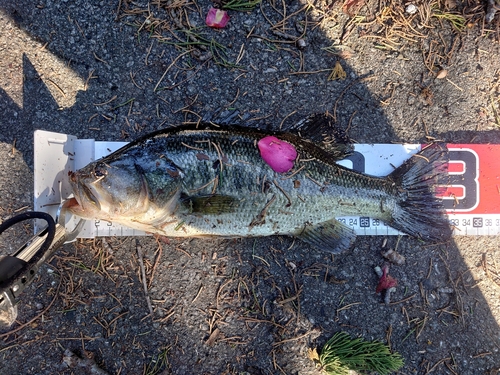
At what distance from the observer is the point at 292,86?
12.4 feet

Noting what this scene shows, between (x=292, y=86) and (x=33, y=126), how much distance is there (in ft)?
9.16

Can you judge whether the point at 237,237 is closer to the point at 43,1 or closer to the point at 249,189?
the point at 249,189

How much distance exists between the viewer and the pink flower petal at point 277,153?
3.13 m

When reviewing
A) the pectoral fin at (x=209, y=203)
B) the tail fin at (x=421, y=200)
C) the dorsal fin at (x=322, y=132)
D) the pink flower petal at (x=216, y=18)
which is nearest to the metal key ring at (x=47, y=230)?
the pectoral fin at (x=209, y=203)

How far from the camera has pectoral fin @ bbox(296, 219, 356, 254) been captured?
3418 millimetres

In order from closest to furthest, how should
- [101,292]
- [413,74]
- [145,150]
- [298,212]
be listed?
[145,150] < [298,212] < [101,292] < [413,74]

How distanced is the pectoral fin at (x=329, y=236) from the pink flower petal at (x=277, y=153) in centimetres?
68

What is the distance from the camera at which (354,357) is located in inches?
139

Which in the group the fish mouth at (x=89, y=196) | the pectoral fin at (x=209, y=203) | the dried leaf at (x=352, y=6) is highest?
the dried leaf at (x=352, y=6)

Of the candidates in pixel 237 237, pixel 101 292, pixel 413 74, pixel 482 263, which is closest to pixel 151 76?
pixel 237 237

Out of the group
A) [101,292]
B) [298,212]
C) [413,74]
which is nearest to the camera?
[298,212]

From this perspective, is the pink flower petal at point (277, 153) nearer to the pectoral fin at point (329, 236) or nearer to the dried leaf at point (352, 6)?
the pectoral fin at point (329, 236)

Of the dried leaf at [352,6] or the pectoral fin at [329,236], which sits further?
the dried leaf at [352,6]

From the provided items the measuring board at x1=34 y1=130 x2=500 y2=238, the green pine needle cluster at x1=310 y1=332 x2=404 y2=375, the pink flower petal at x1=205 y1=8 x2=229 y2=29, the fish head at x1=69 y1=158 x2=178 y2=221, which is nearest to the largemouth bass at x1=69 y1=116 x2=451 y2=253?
the fish head at x1=69 y1=158 x2=178 y2=221
